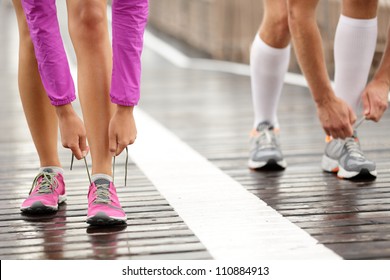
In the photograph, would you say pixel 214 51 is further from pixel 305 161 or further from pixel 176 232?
pixel 176 232

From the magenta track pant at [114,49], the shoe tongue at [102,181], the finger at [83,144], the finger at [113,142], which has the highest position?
the magenta track pant at [114,49]

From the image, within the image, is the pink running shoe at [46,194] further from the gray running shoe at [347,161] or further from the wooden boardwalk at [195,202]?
the gray running shoe at [347,161]

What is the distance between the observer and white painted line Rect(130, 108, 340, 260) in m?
→ 2.93

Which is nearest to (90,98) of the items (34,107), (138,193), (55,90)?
(55,90)

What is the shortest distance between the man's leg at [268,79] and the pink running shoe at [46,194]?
1023 mm

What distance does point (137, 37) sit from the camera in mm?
3377

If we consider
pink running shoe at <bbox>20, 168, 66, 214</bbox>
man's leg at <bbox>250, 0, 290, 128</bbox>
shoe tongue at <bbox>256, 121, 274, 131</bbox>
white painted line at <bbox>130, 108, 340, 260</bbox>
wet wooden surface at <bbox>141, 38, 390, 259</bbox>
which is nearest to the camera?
white painted line at <bbox>130, 108, 340, 260</bbox>

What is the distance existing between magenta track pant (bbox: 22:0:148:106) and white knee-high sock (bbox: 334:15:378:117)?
1.14m

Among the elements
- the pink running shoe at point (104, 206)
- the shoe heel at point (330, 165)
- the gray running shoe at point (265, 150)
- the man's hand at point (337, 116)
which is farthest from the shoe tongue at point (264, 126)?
the pink running shoe at point (104, 206)

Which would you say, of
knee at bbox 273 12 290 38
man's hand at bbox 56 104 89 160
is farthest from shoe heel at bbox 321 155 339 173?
man's hand at bbox 56 104 89 160

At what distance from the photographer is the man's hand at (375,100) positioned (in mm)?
4000

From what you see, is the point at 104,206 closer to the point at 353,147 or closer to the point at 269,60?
the point at 353,147

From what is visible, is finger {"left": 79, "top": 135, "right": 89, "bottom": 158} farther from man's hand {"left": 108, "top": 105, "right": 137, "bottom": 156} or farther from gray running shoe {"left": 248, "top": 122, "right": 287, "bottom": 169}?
gray running shoe {"left": 248, "top": 122, "right": 287, "bottom": 169}

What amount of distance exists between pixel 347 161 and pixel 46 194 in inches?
46.9
